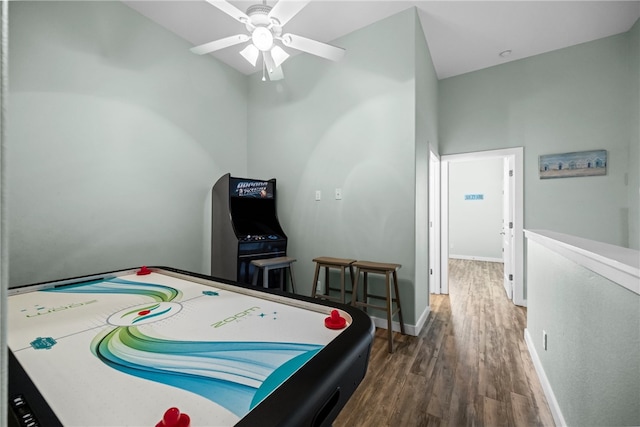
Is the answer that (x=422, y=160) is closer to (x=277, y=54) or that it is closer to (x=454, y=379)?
(x=277, y=54)

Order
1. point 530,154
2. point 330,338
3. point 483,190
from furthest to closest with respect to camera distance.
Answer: point 483,190 < point 530,154 < point 330,338

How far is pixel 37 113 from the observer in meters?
1.95

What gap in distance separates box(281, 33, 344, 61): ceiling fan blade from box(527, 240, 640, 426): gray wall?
75.8 inches

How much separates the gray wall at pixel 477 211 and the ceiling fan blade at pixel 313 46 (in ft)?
18.2

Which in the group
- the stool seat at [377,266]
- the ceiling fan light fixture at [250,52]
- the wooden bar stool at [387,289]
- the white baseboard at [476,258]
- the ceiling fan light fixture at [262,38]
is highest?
the ceiling fan light fixture at [250,52]

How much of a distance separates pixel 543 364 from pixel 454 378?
0.57m

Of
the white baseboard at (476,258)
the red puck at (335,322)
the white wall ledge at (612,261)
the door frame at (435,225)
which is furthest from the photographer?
the white baseboard at (476,258)

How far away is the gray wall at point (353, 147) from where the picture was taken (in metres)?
2.46

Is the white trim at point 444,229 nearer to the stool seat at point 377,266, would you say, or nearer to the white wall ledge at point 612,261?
the stool seat at point 377,266

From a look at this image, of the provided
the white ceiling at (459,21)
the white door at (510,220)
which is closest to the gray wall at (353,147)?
the white ceiling at (459,21)

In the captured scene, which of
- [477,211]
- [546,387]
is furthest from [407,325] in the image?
[477,211]

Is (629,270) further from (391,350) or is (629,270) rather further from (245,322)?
(391,350)

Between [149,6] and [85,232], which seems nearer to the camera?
[85,232]

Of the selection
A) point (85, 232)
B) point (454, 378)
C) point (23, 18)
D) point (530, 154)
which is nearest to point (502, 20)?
point (530, 154)
